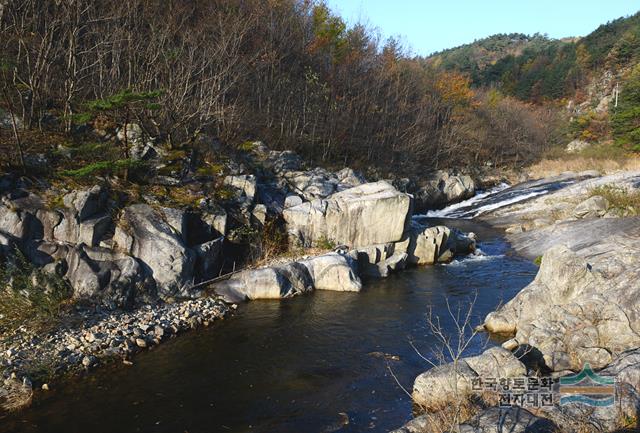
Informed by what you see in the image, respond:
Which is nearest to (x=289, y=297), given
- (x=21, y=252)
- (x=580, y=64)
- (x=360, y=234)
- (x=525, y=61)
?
(x=360, y=234)

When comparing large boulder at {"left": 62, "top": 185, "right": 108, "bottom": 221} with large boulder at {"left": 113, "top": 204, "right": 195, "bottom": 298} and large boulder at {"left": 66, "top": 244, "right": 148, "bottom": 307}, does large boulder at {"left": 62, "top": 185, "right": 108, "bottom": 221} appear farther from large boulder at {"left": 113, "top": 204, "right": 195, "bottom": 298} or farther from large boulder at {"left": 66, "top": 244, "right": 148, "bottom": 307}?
large boulder at {"left": 66, "top": 244, "right": 148, "bottom": 307}

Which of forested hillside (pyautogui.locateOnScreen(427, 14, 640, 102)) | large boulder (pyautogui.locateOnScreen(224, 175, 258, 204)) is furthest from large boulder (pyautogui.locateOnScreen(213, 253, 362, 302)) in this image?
forested hillside (pyautogui.locateOnScreen(427, 14, 640, 102))

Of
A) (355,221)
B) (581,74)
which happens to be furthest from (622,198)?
(581,74)

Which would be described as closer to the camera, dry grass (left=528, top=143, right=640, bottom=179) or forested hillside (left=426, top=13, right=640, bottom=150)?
dry grass (left=528, top=143, right=640, bottom=179)

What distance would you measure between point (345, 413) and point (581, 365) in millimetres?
5717

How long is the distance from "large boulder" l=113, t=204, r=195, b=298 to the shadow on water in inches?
102

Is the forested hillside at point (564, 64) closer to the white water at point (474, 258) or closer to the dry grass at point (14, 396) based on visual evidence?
the white water at point (474, 258)

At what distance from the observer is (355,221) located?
22.4m

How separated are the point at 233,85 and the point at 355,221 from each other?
488 inches

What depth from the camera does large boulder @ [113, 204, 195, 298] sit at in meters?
16.9

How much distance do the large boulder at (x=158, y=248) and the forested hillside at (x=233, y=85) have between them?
3.70m

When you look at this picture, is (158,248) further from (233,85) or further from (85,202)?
(233,85)

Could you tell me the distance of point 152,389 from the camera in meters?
11.5

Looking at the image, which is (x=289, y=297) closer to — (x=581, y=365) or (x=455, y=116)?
(x=581, y=365)
